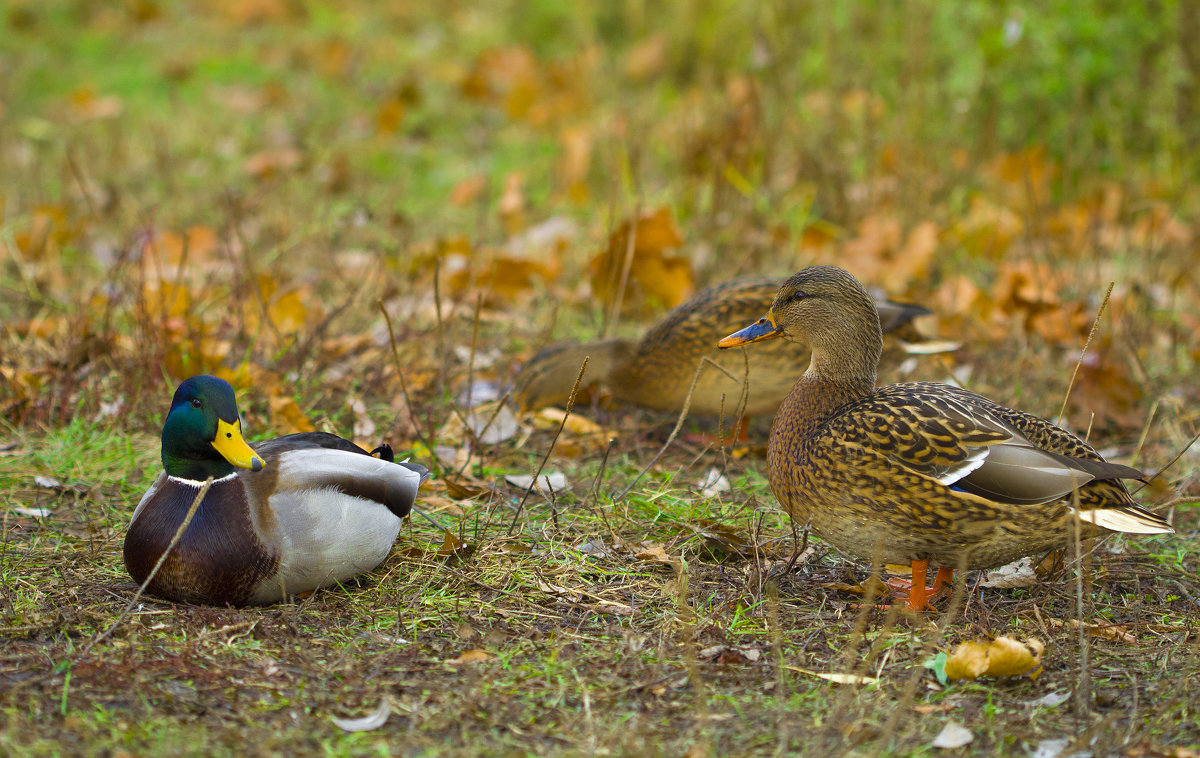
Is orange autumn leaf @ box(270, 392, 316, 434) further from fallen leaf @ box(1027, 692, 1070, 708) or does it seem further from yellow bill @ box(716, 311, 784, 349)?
fallen leaf @ box(1027, 692, 1070, 708)

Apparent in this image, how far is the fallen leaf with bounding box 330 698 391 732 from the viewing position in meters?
2.28

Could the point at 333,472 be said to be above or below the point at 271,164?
below

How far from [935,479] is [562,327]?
8.56 ft

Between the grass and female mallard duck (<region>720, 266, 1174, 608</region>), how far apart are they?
17cm

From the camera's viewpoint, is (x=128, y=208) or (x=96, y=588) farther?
(x=128, y=208)

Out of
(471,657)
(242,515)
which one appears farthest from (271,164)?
(471,657)

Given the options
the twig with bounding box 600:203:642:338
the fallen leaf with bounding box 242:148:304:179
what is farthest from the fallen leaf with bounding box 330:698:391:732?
the fallen leaf with bounding box 242:148:304:179

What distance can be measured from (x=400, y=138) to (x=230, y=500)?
512 centimetres

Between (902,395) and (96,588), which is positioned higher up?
(902,395)

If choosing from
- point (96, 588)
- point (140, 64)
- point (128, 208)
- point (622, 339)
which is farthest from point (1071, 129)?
point (140, 64)

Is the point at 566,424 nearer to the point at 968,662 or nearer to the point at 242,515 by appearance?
the point at 242,515

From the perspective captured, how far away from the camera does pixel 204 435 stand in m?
2.76

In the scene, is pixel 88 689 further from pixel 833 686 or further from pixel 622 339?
pixel 622 339

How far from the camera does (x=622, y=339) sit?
445 centimetres
